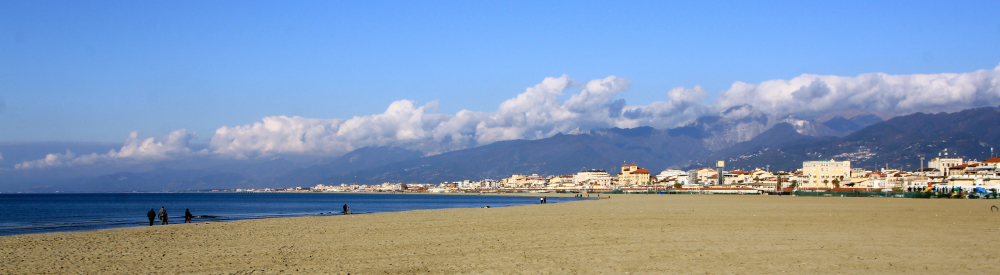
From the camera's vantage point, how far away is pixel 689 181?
605ft

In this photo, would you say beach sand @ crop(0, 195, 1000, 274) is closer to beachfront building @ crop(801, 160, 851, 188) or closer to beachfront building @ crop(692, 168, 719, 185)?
beachfront building @ crop(801, 160, 851, 188)

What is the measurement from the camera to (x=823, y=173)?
13425 cm

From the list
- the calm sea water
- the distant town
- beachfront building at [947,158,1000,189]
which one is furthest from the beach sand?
beachfront building at [947,158,1000,189]

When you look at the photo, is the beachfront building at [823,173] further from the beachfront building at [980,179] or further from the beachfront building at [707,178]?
the beachfront building at [707,178]

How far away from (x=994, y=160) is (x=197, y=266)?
5297 inches

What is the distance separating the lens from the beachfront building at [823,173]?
130500 millimetres

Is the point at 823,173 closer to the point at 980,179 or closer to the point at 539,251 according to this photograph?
the point at 980,179

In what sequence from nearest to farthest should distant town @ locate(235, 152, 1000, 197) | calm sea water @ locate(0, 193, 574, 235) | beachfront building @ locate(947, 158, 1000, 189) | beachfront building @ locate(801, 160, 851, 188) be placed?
calm sea water @ locate(0, 193, 574, 235)
beachfront building @ locate(947, 158, 1000, 189)
distant town @ locate(235, 152, 1000, 197)
beachfront building @ locate(801, 160, 851, 188)

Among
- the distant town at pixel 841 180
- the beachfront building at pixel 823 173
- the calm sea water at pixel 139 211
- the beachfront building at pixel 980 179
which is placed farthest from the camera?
the beachfront building at pixel 823 173

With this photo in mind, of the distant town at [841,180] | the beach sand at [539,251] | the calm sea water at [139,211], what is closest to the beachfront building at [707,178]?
the distant town at [841,180]

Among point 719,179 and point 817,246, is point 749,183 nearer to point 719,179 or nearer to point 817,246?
point 719,179

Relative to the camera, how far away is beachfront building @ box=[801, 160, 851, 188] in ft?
428

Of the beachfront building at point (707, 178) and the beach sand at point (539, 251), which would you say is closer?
the beach sand at point (539, 251)

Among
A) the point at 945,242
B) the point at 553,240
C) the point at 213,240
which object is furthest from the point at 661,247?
the point at 213,240
